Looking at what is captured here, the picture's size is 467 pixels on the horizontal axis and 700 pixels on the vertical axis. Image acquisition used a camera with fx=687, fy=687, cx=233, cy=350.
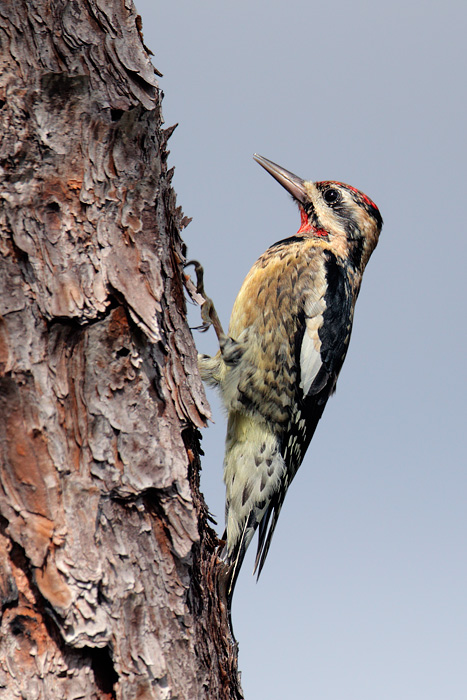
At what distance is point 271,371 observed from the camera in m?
4.08

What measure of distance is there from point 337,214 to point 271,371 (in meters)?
1.44

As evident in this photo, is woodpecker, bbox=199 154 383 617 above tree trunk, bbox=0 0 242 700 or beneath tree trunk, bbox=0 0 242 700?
above

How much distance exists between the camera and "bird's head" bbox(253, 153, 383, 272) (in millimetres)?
4781

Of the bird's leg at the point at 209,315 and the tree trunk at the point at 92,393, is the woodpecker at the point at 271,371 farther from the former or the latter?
the tree trunk at the point at 92,393

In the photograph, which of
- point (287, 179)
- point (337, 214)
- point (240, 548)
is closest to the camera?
point (240, 548)

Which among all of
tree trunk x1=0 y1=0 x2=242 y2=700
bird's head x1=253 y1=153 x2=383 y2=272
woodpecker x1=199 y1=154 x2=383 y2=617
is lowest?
tree trunk x1=0 y1=0 x2=242 y2=700

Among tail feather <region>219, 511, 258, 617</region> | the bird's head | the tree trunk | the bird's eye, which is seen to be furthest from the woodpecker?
the tree trunk

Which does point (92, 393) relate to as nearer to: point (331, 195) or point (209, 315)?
point (209, 315)

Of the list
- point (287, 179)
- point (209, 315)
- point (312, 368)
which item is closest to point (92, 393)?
point (209, 315)

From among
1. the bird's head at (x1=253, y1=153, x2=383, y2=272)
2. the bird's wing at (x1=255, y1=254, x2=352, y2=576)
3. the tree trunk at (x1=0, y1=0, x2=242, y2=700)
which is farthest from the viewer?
the bird's head at (x1=253, y1=153, x2=383, y2=272)

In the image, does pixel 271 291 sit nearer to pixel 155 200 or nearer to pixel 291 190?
pixel 291 190

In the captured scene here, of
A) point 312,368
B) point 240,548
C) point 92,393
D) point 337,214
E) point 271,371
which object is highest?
point 337,214

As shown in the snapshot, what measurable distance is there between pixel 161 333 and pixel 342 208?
10.2 feet

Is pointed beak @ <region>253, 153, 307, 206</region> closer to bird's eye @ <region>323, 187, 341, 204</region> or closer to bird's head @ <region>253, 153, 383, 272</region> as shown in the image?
bird's head @ <region>253, 153, 383, 272</region>
